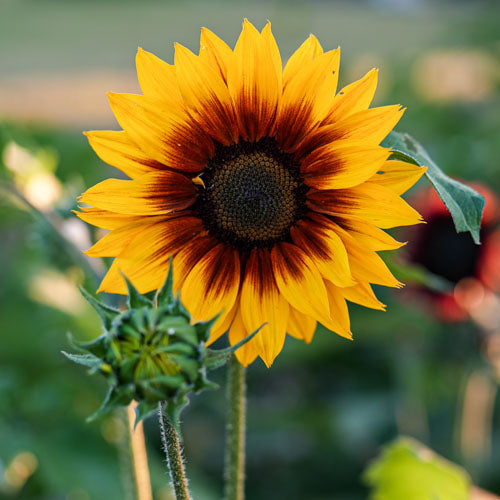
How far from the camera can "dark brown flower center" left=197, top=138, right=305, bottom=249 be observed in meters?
0.74

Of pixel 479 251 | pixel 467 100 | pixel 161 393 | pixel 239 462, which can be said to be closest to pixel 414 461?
pixel 239 462

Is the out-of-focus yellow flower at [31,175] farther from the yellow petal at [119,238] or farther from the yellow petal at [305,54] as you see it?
the yellow petal at [305,54]

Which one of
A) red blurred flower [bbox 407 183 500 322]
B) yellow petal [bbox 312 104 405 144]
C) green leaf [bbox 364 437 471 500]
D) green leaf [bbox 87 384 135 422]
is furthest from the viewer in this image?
red blurred flower [bbox 407 183 500 322]

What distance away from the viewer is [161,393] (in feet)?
1.81

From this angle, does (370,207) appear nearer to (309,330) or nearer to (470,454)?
(309,330)

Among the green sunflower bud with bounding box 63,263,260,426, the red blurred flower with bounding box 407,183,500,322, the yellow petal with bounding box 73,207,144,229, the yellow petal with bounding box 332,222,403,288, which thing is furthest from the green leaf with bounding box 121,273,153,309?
the red blurred flower with bounding box 407,183,500,322

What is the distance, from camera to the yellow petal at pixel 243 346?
2.25ft

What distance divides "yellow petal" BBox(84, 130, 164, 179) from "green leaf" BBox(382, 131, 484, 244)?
25cm

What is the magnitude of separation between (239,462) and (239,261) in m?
0.23

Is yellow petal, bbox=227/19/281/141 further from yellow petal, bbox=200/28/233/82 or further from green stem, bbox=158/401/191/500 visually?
green stem, bbox=158/401/191/500

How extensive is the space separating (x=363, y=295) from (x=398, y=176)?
0.41 feet

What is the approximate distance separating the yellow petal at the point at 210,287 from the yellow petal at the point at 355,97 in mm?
187

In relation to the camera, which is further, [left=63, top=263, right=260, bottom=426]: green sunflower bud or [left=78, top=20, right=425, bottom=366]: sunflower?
[left=78, top=20, right=425, bottom=366]: sunflower

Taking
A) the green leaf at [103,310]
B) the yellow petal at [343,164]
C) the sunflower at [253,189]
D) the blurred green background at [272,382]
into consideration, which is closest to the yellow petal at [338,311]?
the sunflower at [253,189]
